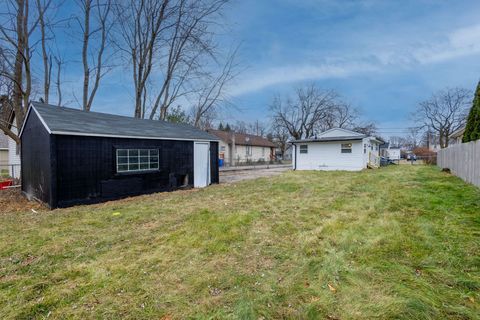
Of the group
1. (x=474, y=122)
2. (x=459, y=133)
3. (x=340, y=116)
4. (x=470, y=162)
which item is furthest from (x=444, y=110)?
(x=470, y=162)

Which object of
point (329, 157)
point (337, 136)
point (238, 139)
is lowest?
point (329, 157)

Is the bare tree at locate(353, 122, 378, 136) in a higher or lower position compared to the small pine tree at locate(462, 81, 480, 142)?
higher

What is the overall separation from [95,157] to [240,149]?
86.5 feet

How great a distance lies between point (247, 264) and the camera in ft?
10.7

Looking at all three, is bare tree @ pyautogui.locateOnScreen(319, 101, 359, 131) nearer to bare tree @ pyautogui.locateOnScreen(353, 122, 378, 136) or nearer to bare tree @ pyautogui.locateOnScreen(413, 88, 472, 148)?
bare tree @ pyautogui.locateOnScreen(353, 122, 378, 136)

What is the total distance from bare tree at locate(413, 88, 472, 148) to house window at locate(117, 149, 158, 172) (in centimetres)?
4377

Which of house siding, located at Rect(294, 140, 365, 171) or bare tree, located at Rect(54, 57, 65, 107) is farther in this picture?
house siding, located at Rect(294, 140, 365, 171)

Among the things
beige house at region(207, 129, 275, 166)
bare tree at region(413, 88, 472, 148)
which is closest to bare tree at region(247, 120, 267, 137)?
beige house at region(207, 129, 275, 166)

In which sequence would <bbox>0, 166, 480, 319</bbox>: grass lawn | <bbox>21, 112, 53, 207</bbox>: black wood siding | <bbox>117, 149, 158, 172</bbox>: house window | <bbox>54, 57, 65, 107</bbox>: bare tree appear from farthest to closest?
<bbox>54, 57, 65, 107</bbox>: bare tree → <bbox>117, 149, 158, 172</bbox>: house window → <bbox>21, 112, 53, 207</bbox>: black wood siding → <bbox>0, 166, 480, 319</bbox>: grass lawn

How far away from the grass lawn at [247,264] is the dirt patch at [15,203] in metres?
1.09

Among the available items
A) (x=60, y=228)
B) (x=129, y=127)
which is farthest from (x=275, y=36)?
(x=60, y=228)

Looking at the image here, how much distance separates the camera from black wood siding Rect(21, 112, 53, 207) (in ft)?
23.0

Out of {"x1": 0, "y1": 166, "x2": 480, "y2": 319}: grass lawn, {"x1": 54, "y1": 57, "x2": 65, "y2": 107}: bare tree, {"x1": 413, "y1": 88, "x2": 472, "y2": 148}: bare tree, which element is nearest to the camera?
{"x1": 0, "y1": 166, "x2": 480, "y2": 319}: grass lawn

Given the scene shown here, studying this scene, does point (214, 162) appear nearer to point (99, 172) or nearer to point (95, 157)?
point (99, 172)
